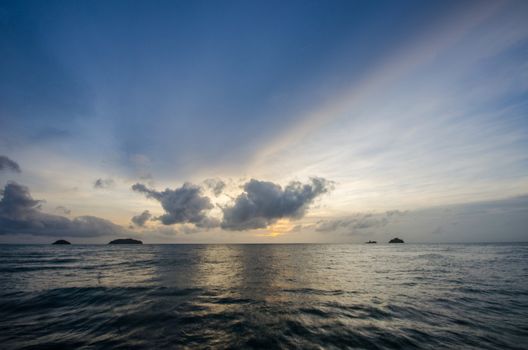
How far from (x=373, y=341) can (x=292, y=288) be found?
1187 cm

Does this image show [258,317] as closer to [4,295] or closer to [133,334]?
[133,334]

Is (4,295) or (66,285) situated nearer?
(4,295)

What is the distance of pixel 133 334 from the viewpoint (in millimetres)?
10477

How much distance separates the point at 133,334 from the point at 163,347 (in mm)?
2450

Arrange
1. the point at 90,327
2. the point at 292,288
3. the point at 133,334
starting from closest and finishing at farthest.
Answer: the point at 133,334 < the point at 90,327 < the point at 292,288

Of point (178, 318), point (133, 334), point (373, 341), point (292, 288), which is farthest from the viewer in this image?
point (292, 288)

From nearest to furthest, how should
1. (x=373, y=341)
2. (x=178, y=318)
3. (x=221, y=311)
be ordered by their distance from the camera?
(x=373, y=341) → (x=178, y=318) → (x=221, y=311)

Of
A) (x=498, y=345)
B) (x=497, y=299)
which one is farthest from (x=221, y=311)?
(x=497, y=299)

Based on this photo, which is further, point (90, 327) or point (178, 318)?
point (178, 318)

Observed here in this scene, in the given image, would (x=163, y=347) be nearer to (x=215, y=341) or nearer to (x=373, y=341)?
(x=215, y=341)

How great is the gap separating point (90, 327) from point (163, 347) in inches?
218

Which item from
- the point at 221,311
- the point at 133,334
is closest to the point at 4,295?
the point at 133,334

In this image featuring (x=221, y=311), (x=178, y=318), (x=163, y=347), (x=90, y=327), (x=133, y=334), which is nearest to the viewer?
(x=163, y=347)

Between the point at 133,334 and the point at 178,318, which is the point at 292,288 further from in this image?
the point at 133,334
